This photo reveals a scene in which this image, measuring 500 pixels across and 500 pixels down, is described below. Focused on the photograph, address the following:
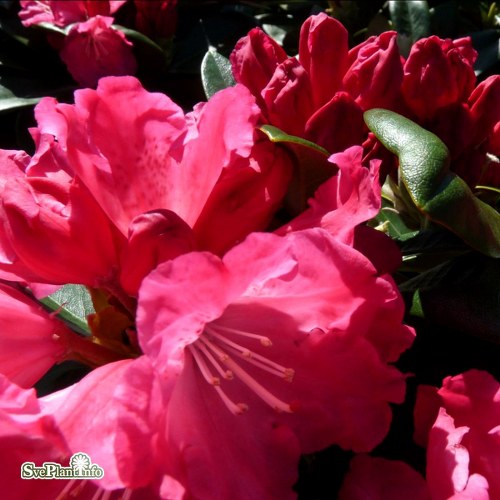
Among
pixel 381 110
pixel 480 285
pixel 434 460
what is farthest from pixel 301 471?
pixel 381 110

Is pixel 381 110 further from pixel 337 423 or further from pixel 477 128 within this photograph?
pixel 337 423

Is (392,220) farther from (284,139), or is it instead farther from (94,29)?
(94,29)

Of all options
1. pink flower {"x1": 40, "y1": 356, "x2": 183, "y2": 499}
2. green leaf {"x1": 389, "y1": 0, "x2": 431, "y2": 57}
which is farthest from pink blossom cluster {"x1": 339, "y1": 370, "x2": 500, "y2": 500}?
green leaf {"x1": 389, "y1": 0, "x2": 431, "y2": 57}

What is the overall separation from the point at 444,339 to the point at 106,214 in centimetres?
46

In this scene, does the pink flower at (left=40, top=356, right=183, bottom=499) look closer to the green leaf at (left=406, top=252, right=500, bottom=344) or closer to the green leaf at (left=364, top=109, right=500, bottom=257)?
the green leaf at (left=364, top=109, right=500, bottom=257)

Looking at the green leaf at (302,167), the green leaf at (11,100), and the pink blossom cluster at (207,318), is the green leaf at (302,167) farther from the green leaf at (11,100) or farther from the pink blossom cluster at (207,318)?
the green leaf at (11,100)

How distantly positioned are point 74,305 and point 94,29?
25.9 inches

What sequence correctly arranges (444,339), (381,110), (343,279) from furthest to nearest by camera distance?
→ 1. (444,339)
2. (381,110)
3. (343,279)

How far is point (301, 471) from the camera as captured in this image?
2.72ft

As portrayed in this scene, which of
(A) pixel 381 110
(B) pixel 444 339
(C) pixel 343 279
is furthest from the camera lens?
(B) pixel 444 339

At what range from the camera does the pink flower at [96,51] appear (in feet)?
A: 4.52

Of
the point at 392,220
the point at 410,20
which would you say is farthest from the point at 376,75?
the point at 410,20

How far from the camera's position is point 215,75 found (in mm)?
1056

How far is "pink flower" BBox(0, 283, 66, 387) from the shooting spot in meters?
0.68
